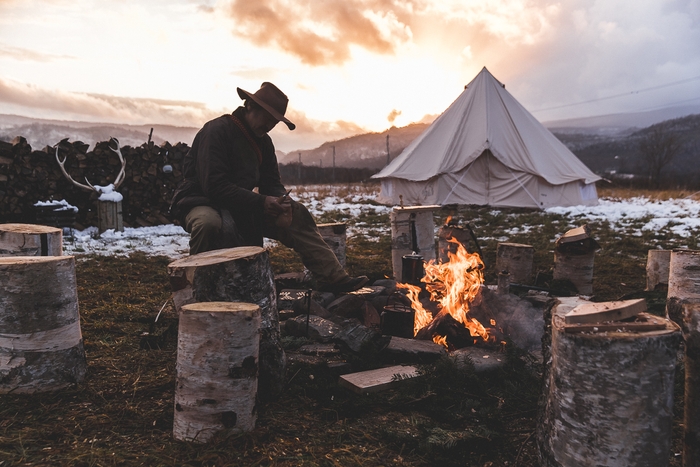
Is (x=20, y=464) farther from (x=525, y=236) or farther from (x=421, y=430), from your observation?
(x=525, y=236)

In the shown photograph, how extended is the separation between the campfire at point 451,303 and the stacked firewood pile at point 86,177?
8.11 meters

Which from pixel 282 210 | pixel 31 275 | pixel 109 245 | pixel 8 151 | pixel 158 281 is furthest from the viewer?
pixel 8 151

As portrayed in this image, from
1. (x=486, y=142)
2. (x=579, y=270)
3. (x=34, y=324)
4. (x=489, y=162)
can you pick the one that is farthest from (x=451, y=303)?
(x=489, y=162)

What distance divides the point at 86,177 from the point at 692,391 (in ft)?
35.7

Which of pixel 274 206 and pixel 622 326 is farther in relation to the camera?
pixel 274 206

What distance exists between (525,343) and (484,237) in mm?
5422

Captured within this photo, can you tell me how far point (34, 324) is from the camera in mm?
2514

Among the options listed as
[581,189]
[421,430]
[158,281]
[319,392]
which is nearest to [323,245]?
[319,392]

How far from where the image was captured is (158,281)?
18.0ft

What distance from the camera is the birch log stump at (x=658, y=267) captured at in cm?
455

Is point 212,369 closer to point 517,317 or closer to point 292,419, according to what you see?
point 292,419

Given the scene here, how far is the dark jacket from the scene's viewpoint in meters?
3.63

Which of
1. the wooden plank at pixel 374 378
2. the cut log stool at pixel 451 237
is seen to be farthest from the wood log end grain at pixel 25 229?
the cut log stool at pixel 451 237

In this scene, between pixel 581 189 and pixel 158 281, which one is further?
pixel 581 189
